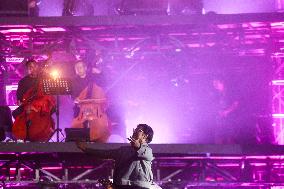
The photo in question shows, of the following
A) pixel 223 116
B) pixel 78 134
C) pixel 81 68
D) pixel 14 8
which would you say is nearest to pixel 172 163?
pixel 223 116

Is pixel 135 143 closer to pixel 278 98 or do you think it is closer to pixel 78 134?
pixel 78 134

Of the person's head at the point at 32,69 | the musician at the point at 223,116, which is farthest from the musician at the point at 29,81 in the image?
the musician at the point at 223,116

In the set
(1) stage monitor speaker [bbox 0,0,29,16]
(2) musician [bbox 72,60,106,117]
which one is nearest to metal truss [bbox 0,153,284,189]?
(2) musician [bbox 72,60,106,117]

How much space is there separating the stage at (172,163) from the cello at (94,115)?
15.5 inches

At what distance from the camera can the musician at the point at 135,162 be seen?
264 inches

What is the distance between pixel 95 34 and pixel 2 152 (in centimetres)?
332

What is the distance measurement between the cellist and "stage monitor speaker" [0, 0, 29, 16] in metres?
1.60

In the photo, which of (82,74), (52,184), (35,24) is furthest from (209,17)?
(52,184)

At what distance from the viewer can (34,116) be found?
9.16 meters

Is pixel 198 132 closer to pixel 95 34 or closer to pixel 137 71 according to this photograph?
pixel 137 71

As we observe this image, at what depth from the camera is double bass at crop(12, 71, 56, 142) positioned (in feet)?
30.1

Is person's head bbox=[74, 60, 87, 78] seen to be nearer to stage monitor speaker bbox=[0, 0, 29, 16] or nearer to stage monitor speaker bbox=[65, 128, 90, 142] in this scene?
stage monitor speaker bbox=[65, 128, 90, 142]

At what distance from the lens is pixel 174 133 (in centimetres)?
1191

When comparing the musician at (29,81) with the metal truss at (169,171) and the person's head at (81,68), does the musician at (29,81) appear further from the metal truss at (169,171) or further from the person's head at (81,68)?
the metal truss at (169,171)
